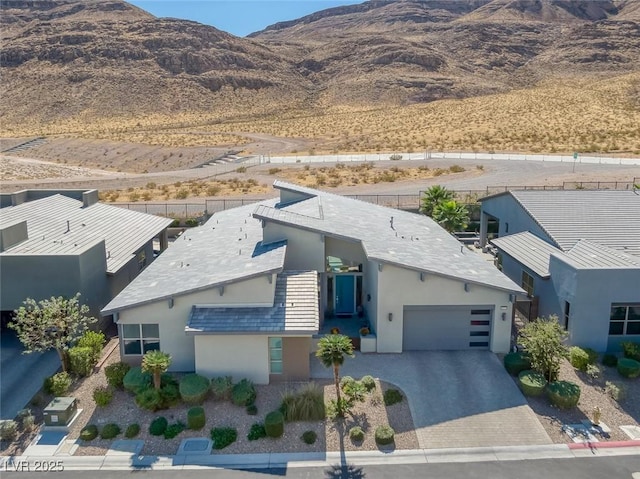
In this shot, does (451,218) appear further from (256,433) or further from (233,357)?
(256,433)

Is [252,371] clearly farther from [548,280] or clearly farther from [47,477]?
[548,280]

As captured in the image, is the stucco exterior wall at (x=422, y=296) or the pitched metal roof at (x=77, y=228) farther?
the pitched metal roof at (x=77, y=228)

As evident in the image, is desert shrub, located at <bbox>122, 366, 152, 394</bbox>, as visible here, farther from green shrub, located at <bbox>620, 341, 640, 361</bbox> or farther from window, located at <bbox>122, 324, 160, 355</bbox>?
green shrub, located at <bbox>620, 341, 640, 361</bbox>

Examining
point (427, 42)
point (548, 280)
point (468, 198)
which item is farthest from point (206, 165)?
point (427, 42)

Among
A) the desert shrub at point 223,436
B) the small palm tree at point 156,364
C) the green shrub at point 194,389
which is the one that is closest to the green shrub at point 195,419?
the desert shrub at point 223,436

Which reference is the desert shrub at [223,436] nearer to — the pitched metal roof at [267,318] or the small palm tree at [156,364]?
the small palm tree at [156,364]

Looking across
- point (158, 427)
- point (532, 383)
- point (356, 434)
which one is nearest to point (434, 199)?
point (532, 383)

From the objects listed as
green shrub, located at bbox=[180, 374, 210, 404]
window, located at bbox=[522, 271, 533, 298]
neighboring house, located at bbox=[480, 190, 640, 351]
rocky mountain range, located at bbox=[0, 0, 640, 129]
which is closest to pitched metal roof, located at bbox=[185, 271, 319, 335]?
green shrub, located at bbox=[180, 374, 210, 404]
